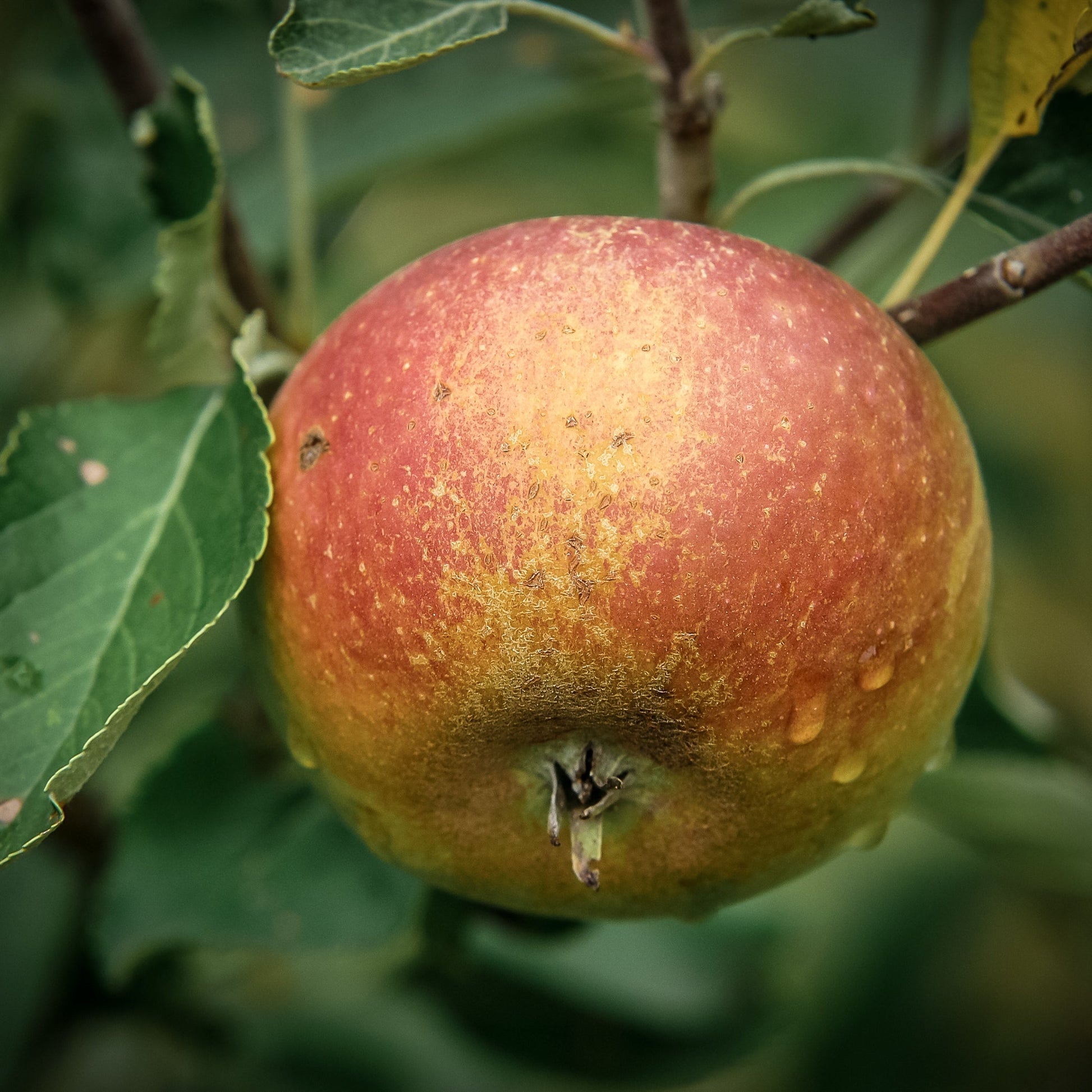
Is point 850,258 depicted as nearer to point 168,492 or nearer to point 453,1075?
point 168,492

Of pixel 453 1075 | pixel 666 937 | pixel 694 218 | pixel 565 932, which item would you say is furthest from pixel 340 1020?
pixel 694 218

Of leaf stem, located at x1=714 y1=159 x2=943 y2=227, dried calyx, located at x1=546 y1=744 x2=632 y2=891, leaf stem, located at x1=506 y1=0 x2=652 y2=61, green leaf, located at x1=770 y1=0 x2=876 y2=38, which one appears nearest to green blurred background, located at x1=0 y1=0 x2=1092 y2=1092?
leaf stem, located at x1=714 y1=159 x2=943 y2=227

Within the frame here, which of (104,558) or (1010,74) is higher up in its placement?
(1010,74)

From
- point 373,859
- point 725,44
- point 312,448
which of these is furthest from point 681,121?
point 373,859

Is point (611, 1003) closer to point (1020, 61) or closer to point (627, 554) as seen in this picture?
point (627, 554)

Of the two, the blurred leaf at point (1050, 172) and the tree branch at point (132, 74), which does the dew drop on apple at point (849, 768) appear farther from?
the tree branch at point (132, 74)

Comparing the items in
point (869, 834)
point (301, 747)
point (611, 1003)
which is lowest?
point (611, 1003)

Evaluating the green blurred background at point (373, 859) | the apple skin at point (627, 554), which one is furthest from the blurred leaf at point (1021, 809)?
the apple skin at point (627, 554)
